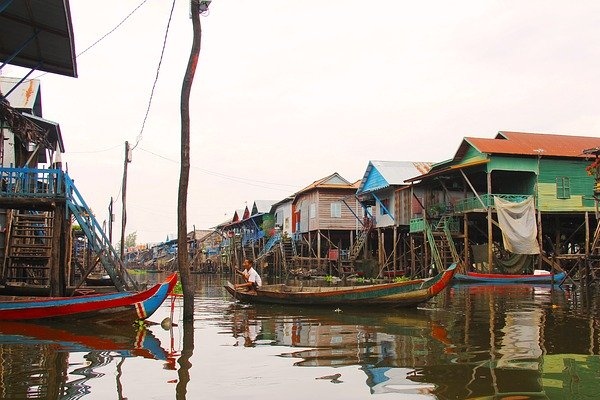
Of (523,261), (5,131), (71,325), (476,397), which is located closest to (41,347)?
(71,325)

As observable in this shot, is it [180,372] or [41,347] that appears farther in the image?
[41,347]

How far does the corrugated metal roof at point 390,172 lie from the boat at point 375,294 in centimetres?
1626

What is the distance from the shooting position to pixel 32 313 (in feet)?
38.0

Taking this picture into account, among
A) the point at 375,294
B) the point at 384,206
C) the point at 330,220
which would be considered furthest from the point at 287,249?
the point at 375,294

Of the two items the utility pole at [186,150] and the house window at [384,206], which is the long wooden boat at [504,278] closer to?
the house window at [384,206]

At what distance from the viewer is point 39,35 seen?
12.1 m

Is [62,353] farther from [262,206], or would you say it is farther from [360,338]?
[262,206]

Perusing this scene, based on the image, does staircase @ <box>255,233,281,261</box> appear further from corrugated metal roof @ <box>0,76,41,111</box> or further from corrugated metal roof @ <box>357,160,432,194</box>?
corrugated metal roof @ <box>0,76,41,111</box>

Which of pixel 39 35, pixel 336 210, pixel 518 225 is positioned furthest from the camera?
pixel 336 210

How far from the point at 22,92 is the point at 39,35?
9141 millimetres

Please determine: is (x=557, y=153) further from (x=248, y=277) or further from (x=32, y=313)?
(x=32, y=313)

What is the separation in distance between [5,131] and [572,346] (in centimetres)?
1488

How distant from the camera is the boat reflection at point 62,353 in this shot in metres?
6.27

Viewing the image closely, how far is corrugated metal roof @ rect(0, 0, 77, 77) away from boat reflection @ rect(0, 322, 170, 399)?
5.73 metres
